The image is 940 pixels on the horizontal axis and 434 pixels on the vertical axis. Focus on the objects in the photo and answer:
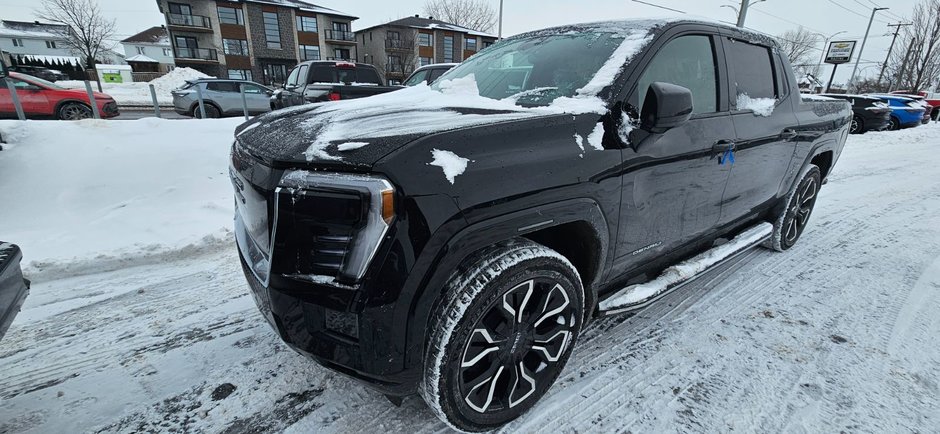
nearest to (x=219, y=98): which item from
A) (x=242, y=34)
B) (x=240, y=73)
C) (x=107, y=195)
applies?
(x=107, y=195)

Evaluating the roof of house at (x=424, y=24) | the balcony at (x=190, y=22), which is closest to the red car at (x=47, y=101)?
the balcony at (x=190, y=22)

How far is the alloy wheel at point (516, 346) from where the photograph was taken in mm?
1763

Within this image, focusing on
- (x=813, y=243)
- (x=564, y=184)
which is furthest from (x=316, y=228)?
(x=813, y=243)

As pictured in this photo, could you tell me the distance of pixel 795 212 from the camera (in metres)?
3.97

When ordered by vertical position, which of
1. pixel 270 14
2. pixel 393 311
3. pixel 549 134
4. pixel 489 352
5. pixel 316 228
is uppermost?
pixel 270 14

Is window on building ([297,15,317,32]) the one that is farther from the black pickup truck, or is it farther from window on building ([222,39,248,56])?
the black pickup truck

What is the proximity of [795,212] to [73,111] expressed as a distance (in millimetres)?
14093

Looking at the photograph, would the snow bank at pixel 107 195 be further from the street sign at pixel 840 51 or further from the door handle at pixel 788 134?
the street sign at pixel 840 51

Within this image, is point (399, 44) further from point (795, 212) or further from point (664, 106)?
point (664, 106)

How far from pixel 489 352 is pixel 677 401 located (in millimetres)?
1031

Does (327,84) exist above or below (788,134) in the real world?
above

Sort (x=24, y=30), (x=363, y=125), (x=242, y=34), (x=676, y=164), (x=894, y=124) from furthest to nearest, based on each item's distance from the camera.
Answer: (x=24, y=30) < (x=242, y=34) < (x=894, y=124) < (x=676, y=164) < (x=363, y=125)

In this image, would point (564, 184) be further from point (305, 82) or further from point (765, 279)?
point (305, 82)

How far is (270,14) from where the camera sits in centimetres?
4053
